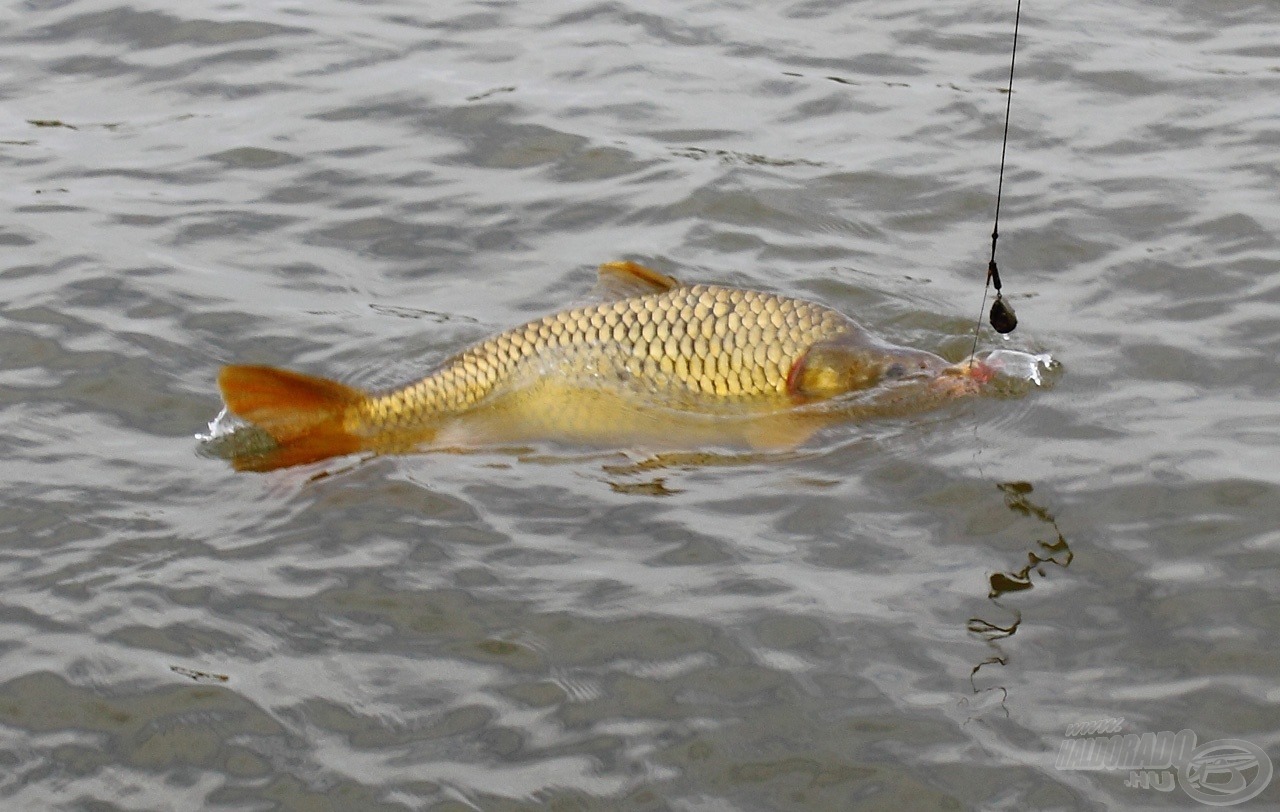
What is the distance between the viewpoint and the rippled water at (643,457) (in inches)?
164

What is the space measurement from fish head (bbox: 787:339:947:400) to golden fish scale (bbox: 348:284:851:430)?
0.16 ft

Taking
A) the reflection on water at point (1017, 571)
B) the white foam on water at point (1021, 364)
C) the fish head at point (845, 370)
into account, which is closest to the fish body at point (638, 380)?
the fish head at point (845, 370)

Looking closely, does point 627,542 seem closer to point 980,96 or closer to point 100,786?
point 100,786

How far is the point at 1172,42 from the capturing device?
29.4ft

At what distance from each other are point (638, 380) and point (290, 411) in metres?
1.19

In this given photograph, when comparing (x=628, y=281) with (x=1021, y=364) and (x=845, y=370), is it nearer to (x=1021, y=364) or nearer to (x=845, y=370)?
(x=845, y=370)

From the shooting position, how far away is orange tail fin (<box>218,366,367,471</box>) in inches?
213

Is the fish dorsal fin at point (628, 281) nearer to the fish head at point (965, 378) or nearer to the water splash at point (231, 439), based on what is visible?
the fish head at point (965, 378)

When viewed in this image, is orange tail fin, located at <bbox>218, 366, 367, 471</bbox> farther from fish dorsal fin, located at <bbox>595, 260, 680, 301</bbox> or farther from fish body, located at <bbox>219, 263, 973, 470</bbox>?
fish dorsal fin, located at <bbox>595, 260, 680, 301</bbox>

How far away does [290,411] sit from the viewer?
218 inches

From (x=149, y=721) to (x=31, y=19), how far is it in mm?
7332

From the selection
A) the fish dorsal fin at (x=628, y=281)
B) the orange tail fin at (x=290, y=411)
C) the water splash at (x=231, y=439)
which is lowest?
the water splash at (x=231, y=439)

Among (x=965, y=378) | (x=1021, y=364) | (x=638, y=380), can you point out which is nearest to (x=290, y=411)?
(x=638, y=380)

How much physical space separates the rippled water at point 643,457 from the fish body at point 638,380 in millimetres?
193
